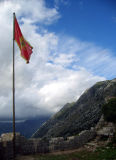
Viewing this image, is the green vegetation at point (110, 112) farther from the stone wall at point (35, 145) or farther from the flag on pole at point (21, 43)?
the flag on pole at point (21, 43)

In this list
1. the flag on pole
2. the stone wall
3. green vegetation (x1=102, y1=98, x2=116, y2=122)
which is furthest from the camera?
green vegetation (x1=102, y1=98, x2=116, y2=122)

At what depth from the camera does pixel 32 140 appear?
17.6m

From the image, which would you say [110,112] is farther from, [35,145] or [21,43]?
[21,43]

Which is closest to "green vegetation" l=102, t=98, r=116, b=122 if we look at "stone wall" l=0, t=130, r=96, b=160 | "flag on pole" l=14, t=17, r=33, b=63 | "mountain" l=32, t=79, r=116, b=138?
"stone wall" l=0, t=130, r=96, b=160

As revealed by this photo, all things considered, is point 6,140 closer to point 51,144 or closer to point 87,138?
point 51,144

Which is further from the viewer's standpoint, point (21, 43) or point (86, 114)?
point (86, 114)

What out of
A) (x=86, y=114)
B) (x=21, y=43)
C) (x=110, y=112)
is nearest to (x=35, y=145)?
(x=21, y=43)

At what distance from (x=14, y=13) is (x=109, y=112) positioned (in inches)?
700

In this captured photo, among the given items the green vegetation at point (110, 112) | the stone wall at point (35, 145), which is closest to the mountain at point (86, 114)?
the green vegetation at point (110, 112)

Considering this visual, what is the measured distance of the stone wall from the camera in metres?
15.3

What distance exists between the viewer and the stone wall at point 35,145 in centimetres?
1529

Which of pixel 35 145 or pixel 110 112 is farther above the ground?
pixel 110 112

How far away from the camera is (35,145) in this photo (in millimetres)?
17531

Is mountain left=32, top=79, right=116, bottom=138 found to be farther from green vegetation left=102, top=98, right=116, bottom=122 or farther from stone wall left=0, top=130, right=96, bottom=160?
stone wall left=0, top=130, right=96, bottom=160
